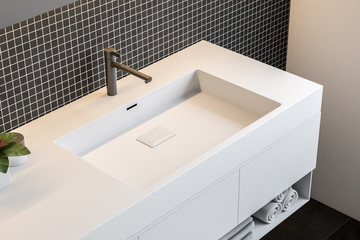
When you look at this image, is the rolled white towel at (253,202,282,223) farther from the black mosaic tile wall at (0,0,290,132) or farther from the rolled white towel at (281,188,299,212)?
the black mosaic tile wall at (0,0,290,132)

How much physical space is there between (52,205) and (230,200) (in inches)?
28.3

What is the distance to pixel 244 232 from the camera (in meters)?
2.90

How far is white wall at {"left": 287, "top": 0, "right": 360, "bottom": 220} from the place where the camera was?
11.4ft

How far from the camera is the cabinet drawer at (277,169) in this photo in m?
2.75

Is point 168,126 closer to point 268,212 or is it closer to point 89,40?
point 89,40

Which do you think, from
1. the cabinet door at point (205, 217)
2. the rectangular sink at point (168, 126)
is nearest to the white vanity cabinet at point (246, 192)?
the cabinet door at point (205, 217)

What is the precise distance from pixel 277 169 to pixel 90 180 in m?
0.85

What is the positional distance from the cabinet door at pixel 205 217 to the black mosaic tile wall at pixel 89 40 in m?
0.66

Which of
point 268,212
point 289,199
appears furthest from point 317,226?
point 268,212

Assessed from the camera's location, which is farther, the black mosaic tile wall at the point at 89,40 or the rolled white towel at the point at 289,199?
the rolled white towel at the point at 289,199

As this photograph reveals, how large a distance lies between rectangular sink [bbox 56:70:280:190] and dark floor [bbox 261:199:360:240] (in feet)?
3.38

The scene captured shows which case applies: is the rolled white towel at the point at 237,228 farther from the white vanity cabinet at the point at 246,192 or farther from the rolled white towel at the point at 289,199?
the rolled white towel at the point at 289,199

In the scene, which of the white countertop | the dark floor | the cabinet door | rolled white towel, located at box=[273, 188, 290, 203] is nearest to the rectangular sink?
the white countertop

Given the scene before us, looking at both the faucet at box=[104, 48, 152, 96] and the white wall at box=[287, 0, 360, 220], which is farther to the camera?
the white wall at box=[287, 0, 360, 220]
